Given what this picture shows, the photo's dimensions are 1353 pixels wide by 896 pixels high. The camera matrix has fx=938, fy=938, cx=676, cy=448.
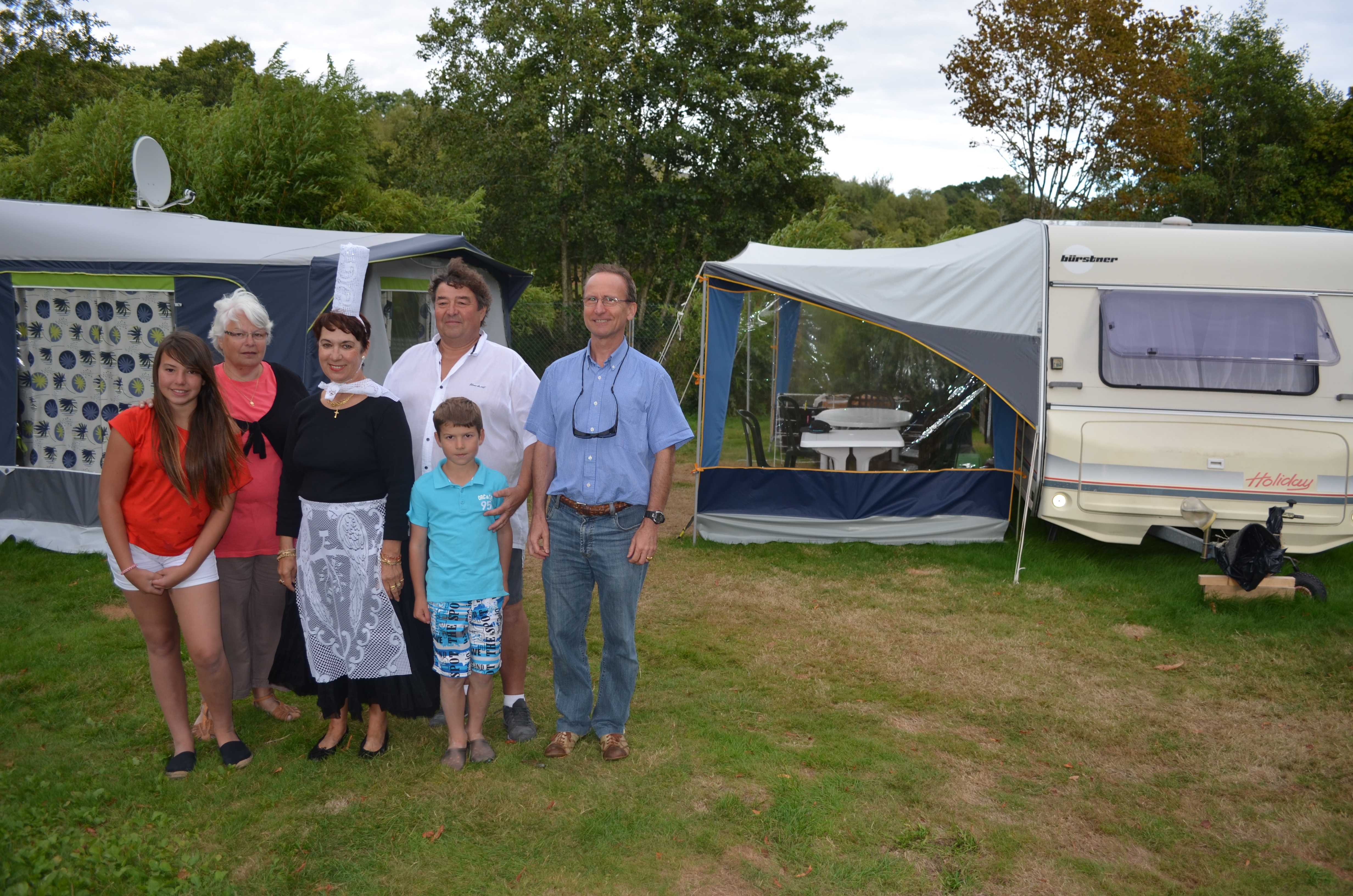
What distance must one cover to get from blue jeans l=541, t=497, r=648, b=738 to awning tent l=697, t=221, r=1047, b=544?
346 centimetres

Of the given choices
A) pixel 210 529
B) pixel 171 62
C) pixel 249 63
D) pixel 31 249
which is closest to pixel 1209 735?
pixel 210 529

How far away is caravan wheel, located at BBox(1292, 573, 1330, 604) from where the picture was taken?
552 cm

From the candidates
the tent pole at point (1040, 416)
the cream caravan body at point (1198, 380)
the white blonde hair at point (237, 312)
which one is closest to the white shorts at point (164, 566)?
the white blonde hair at point (237, 312)

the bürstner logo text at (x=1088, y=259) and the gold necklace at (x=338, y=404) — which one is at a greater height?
the bürstner logo text at (x=1088, y=259)

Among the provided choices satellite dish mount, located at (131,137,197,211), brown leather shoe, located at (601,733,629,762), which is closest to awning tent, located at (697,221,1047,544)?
brown leather shoe, located at (601,733,629,762)

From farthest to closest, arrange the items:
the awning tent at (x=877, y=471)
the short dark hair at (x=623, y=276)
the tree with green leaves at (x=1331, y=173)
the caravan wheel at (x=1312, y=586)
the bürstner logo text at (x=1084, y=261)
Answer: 1. the tree with green leaves at (x=1331, y=173)
2. the awning tent at (x=877, y=471)
3. the bürstner logo text at (x=1084, y=261)
4. the caravan wheel at (x=1312, y=586)
5. the short dark hair at (x=623, y=276)

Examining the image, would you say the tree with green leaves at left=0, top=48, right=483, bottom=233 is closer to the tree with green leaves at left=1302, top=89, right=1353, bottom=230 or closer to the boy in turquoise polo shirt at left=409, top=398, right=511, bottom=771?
the boy in turquoise polo shirt at left=409, top=398, right=511, bottom=771

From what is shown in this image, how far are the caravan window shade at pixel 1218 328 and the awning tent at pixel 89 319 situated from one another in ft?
17.2

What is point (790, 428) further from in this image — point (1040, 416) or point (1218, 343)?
point (1218, 343)

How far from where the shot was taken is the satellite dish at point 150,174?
723 cm

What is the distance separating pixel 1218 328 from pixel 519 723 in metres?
5.28

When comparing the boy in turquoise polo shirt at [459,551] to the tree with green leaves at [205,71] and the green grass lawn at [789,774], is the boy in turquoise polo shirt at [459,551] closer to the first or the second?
the green grass lawn at [789,774]

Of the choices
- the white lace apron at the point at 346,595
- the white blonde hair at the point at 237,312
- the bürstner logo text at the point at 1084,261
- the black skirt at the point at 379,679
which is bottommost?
the black skirt at the point at 379,679

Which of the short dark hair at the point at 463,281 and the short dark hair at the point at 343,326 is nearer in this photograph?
the short dark hair at the point at 343,326
